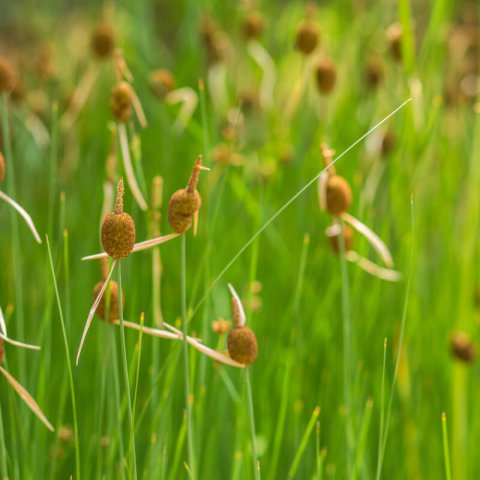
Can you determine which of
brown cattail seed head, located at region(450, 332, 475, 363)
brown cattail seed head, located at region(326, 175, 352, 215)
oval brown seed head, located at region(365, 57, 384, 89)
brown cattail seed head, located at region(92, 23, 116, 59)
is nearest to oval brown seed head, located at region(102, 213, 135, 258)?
brown cattail seed head, located at region(326, 175, 352, 215)

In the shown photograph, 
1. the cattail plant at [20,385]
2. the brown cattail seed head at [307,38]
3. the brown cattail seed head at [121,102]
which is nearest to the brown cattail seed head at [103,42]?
the brown cattail seed head at [307,38]

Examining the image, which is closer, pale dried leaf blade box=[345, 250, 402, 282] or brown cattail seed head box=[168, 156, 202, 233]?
brown cattail seed head box=[168, 156, 202, 233]

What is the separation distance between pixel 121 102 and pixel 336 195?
0.24 metres

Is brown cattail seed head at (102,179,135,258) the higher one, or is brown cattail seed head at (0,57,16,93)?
brown cattail seed head at (0,57,16,93)

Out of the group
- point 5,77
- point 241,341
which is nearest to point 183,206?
point 241,341

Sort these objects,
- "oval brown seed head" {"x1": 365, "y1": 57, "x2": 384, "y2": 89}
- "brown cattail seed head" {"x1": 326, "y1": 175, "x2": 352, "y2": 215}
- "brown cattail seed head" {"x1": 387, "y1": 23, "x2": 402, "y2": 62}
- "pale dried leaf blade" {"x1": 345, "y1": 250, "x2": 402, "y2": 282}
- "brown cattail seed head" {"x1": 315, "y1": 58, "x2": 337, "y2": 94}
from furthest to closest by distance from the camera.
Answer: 1. "oval brown seed head" {"x1": 365, "y1": 57, "x2": 384, "y2": 89}
2. "brown cattail seed head" {"x1": 387, "y1": 23, "x2": 402, "y2": 62}
3. "brown cattail seed head" {"x1": 315, "y1": 58, "x2": 337, "y2": 94}
4. "pale dried leaf blade" {"x1": 345, "y1": 250, "x2": 402, "y2": 282}
5. "brown cattail seed head" {"x1": 326, "y1": 175, "x2": 352, "y2": 215}

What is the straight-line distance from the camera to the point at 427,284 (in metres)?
1.40

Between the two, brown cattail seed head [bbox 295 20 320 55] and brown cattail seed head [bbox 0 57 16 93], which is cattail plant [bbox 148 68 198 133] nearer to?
brown cattail seed head [bbox 295 20 320 55]

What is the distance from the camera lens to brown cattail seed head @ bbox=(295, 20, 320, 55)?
3.84 feet

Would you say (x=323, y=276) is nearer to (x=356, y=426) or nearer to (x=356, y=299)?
(x=356, y=299)

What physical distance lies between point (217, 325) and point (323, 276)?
0.61 m

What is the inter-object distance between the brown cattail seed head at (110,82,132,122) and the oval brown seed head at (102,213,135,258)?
1.00 ft

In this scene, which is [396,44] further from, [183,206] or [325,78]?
[183,206]

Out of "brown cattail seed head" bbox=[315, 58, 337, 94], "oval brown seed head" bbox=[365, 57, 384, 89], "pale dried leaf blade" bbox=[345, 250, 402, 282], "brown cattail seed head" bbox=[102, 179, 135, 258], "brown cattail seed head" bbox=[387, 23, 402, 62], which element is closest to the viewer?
"brown cattail seed head" bbox=[102, 179, 135, 258]
